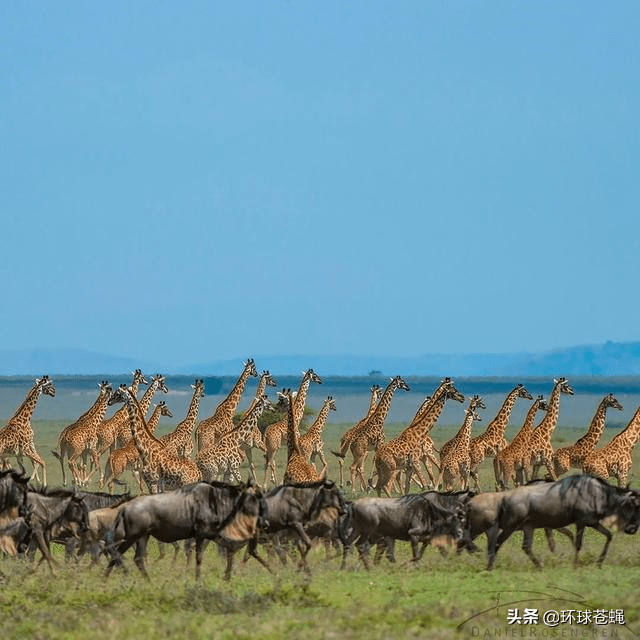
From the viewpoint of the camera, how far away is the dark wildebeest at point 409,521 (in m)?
15.6

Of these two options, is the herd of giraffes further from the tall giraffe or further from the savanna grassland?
the savanna grassland

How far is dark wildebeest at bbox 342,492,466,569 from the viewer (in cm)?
1556

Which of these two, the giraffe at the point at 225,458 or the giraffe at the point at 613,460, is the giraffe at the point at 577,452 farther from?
the giraffe at the point at 225,458

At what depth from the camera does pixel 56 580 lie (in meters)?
13.9

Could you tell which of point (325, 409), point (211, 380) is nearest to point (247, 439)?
point (325, 409)

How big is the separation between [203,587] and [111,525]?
1816 millimetres

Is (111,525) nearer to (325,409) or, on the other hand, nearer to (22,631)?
(22,631)

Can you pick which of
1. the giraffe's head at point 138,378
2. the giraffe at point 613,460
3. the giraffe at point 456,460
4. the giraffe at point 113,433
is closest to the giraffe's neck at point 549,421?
the giraffe at point 456,460

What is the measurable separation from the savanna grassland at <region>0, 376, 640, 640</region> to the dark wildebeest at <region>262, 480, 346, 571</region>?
1.32 feet

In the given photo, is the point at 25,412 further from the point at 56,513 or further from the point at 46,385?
the point at 56,513

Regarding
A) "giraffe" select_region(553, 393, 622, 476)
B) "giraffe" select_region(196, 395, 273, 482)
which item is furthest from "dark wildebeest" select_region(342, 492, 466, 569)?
"giraffe" select_region(553, 393, 622, 476)

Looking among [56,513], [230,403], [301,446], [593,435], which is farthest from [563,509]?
[230,403]

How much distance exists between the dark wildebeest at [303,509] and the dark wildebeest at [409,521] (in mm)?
239

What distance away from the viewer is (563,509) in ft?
49.5
